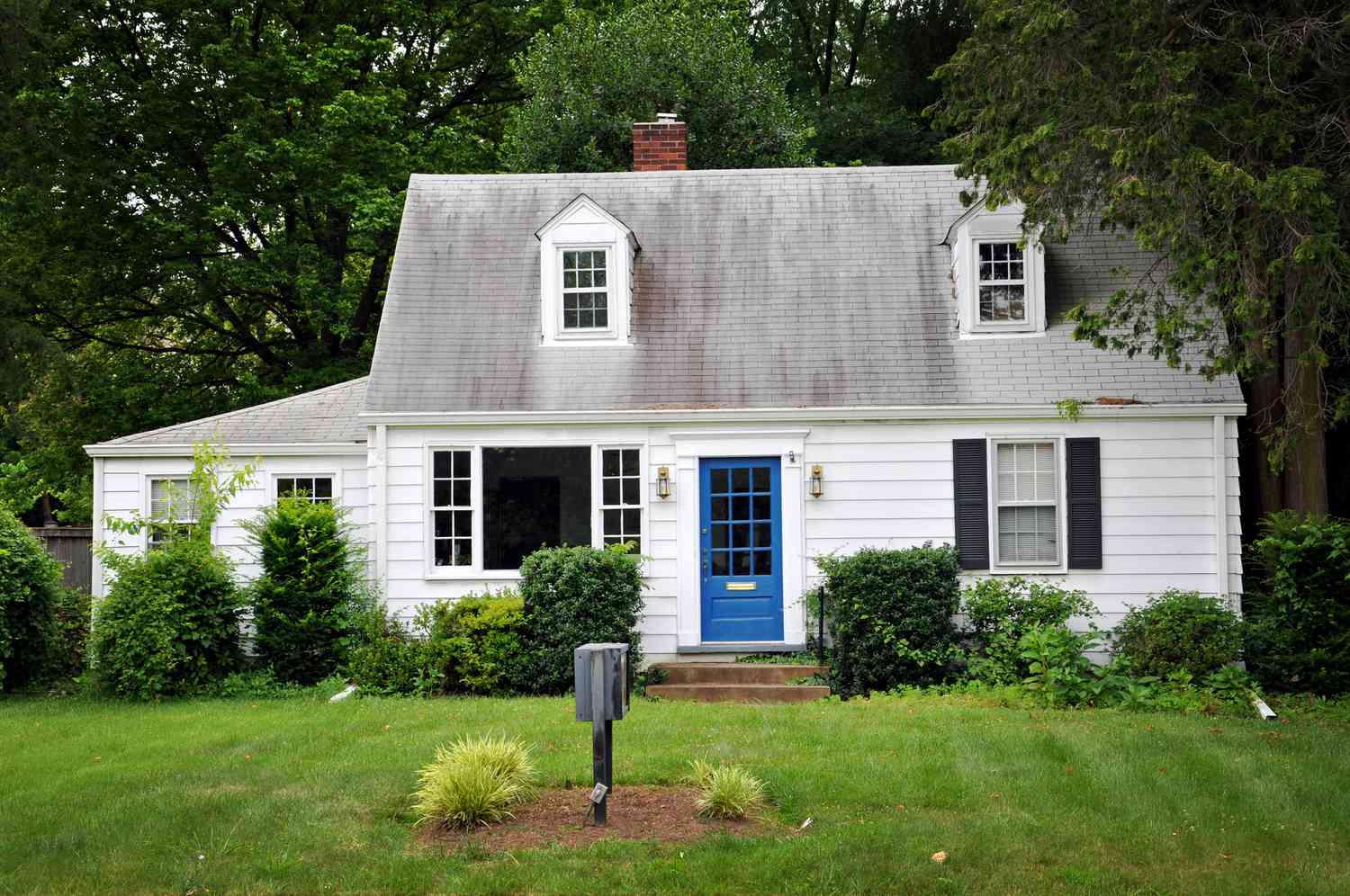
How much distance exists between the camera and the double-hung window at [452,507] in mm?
14250

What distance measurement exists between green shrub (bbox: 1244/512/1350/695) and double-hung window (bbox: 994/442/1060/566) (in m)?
2.19

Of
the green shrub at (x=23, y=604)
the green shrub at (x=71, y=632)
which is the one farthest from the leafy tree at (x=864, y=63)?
the green shrub at (x=23, y=604)

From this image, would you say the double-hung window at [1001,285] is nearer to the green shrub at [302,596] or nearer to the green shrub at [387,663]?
the green shrub at [387,663]

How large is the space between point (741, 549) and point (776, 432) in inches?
55.7

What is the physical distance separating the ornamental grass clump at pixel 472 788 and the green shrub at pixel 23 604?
8.01m

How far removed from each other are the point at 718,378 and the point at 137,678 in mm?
7148

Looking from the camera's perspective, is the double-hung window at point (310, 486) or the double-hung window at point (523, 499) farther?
the double-hung window at point (310, 486)

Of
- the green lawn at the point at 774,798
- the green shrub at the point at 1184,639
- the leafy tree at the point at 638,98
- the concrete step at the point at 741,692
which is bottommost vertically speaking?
the concrete step at the point at 741,692

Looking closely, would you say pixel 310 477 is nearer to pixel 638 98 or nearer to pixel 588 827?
pixel 588 827

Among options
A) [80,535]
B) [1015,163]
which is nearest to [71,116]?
[80,535]

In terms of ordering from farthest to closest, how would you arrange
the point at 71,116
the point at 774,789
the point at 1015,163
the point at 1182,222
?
the point at 71,116 < the point at 1015,163 < the point at 1182,222 < the point at 774,789

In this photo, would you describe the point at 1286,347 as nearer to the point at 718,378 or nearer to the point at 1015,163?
the point at 1015,163

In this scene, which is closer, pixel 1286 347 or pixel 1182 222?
pixel 1182 222

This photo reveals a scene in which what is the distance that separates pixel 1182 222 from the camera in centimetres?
1067
